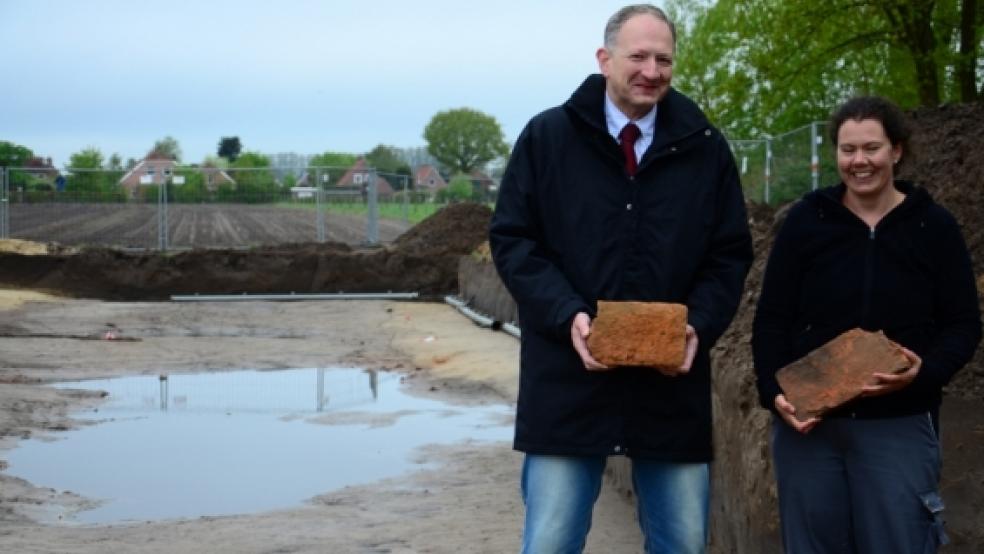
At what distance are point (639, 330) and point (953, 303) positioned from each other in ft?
2.93

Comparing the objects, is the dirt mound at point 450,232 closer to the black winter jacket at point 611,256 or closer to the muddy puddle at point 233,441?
the muddy puddle at point 233,441

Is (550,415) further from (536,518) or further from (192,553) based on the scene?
(192,553)

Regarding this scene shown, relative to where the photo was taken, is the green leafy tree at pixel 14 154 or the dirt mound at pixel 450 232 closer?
the dirt mound at pixel 450 232

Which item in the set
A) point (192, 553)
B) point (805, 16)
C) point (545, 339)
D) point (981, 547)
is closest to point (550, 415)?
point (545, 339)

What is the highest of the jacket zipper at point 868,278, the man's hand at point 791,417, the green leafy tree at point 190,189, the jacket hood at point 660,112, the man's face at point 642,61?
the man's face at point 642,61

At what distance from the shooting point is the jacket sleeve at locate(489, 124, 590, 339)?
4336mm

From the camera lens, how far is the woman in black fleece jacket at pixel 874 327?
428 cm

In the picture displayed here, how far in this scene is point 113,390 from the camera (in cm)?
1544

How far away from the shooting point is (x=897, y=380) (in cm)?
424

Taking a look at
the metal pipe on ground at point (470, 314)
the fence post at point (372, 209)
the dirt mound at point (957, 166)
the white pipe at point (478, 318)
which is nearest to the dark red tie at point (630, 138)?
the dirt mound at point (957, 166)

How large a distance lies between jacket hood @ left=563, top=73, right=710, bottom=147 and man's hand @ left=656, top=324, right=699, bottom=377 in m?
0.54

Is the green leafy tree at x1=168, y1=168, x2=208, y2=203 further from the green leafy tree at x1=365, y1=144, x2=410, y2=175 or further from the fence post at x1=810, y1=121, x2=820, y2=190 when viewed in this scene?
the green leafy tree at x1=365, y1=144, x2=410, y2=175

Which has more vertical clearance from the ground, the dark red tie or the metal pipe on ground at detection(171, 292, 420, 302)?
the dark red tie

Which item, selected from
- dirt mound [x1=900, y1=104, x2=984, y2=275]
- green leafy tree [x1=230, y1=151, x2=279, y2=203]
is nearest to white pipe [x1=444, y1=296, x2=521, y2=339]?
dirt mound [x1=900, y1=104, x2=984, y2=275]
